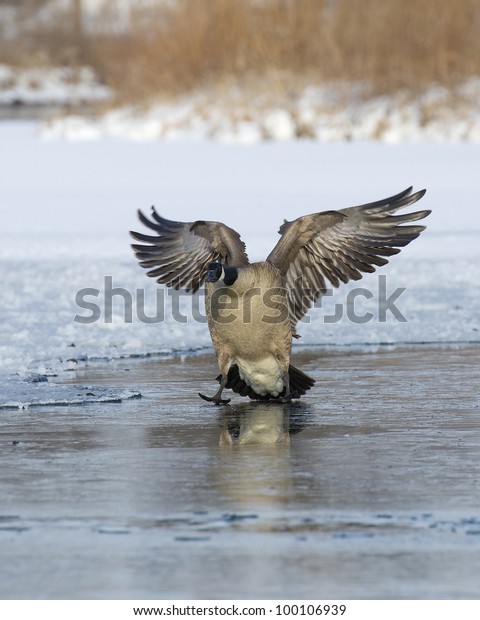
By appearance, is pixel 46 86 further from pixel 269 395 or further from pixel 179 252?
pixel 269 395

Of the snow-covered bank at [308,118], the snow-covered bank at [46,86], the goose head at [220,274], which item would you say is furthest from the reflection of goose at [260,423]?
the snow-covered bank at [46,86]

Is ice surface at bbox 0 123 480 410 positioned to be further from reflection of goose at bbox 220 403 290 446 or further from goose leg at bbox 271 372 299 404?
goose leg at bbox 271 372 299 404

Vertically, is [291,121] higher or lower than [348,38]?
lower

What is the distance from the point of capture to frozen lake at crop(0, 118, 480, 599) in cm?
421

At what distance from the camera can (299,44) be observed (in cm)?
3009

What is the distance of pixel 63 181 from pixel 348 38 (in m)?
10.8

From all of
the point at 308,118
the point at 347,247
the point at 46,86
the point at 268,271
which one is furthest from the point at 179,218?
the point at 46,86

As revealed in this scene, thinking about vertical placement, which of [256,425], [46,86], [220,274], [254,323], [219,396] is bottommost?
[256,425]

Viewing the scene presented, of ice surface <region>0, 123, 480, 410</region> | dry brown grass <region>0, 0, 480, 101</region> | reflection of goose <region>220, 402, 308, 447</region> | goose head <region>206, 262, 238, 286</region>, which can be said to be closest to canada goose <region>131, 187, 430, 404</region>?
goose head <region>206, 262, 238, 286</region>

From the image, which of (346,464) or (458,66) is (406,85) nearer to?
(458,66)

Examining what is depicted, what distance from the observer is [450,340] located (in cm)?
934

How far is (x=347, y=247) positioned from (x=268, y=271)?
1054mm

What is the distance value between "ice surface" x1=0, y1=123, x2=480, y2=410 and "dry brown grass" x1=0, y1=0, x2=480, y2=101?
3.22 m
